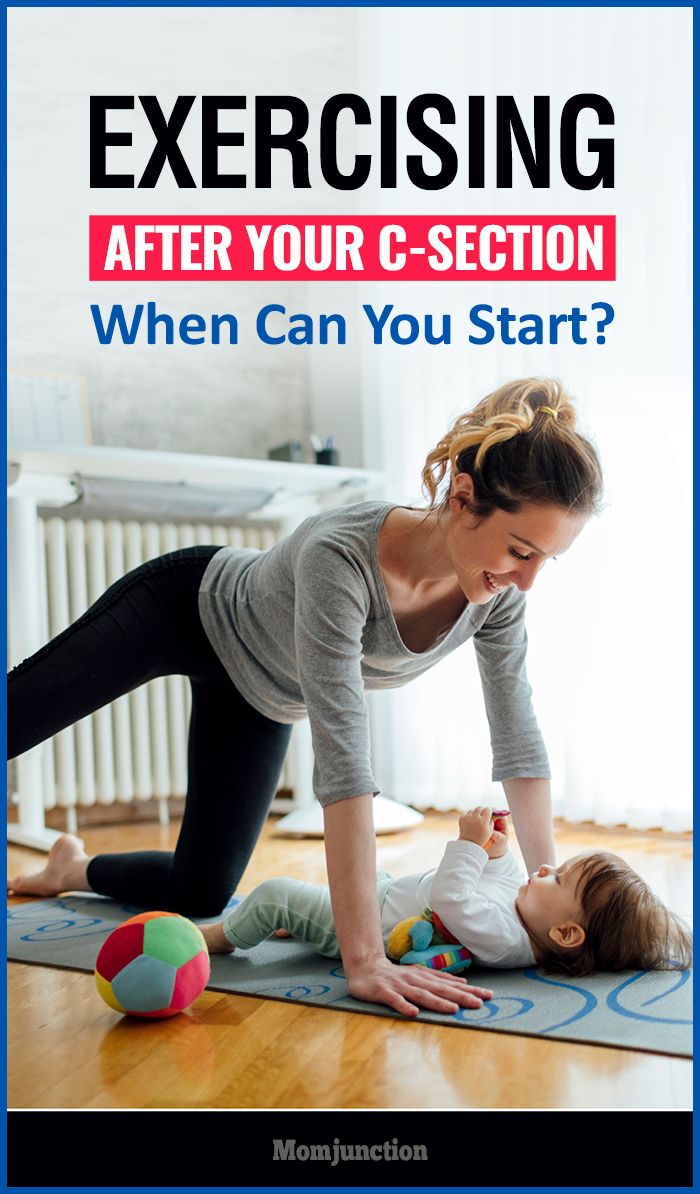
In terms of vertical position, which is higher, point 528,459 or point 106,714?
point 528,459

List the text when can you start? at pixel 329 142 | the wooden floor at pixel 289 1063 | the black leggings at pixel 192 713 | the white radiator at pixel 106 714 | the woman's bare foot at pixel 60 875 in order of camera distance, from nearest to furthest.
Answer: the wooden floor at pixel 289 1063, the text when can you start? at pixel 329 142, the black leggings at pixel 192 713, the woman's bare foot at pixel 60 875, the white radiator at pixel 106 714

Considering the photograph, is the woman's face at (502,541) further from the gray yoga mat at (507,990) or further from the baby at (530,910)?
the gray yoga mat at (507,990)

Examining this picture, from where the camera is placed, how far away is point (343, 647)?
1.24 metres

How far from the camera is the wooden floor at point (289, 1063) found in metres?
0.98

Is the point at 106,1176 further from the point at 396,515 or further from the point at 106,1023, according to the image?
the point at 396,515

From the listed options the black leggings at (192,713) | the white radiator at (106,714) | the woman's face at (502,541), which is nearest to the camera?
the woman's face at (502,541)

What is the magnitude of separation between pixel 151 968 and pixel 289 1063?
23 centimetres

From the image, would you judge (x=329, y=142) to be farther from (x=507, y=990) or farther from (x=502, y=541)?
(x=507, y=990)

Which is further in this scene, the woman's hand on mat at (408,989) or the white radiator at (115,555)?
the white radiator at (115,555)

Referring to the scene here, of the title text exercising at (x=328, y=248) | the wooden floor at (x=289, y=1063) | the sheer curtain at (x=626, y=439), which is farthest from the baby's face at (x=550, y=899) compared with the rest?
the sheer curtain at (x=626, y=439)

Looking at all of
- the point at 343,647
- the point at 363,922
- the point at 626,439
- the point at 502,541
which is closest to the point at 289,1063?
the point at 363,922

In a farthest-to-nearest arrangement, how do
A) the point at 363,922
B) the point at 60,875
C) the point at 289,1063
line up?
the point at 60,875 → the point at 363,922 → the point at 289,1063

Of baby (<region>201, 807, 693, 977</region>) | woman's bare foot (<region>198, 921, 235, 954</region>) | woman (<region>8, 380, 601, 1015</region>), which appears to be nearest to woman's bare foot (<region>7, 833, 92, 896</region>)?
woman (<region>8, 380, 601, 1015</region>)

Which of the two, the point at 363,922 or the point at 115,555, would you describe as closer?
the point at 363,922
